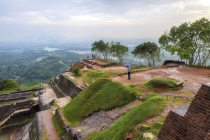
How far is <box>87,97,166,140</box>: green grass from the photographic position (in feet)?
16.8

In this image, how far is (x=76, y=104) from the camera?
9930 mm

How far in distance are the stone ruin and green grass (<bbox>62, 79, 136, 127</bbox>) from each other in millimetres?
4053

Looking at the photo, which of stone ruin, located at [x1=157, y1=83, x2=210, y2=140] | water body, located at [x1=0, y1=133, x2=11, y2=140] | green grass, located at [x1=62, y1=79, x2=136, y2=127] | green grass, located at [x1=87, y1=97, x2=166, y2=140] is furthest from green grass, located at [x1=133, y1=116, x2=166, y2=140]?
water body, located at [x1=0, y1=133, x2=11, y2=140]

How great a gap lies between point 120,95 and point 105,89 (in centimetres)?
165

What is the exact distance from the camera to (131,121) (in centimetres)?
545

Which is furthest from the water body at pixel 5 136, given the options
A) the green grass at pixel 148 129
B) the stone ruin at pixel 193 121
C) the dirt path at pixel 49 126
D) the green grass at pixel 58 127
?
the stone ruin at pixel 193 121

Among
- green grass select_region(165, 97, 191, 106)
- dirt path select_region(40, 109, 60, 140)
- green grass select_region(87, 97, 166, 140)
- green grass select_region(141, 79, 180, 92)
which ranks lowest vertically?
dirt path select_region(40, 109, 60, 140)

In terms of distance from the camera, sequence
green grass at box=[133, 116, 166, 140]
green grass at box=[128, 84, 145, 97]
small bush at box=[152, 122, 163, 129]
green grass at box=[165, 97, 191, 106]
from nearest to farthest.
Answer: green grass at box=[133, 116, 166, 140]
small bush at box=[152, 122, 163, 129]
green grass at box=[165, 97, 191, 106]
green grass at box=[128, 84, 145, 97]

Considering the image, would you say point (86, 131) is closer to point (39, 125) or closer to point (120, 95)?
point (120, 95)

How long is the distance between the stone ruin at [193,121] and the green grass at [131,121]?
1.59 m

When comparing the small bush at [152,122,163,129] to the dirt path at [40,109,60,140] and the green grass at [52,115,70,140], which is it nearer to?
the green grass at [52,115,70,140]

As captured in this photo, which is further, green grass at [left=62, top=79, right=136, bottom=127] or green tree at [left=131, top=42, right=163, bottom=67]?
green tree at [left=131, top=42, right=163, bottom=67]

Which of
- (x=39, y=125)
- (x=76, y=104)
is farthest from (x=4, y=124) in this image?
(x=76, y=104)

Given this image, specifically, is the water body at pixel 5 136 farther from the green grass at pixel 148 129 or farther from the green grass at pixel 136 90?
the green grass at pixel 148 129
